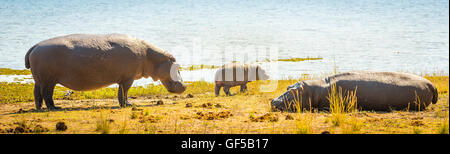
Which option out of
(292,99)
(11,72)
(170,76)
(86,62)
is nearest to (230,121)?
(292,99)

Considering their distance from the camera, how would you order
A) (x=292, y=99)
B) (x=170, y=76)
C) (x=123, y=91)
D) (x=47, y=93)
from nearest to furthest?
(x=292, y=99) < (x=47, y=93) < (x=123, y=91) < (x=170, y=76)

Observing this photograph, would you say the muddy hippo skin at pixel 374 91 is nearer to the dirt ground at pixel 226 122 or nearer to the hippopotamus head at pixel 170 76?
the dirt ground at pixel 226 122

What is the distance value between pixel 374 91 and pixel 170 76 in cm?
590

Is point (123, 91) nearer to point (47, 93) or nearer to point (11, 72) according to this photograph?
point (47, 93)

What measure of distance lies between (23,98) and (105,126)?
784cm

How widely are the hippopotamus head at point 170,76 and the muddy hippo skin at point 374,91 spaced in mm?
3961

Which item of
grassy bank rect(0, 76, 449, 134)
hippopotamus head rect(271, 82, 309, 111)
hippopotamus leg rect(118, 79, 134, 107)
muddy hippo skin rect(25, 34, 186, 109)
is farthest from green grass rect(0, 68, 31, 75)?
hippopotamus head rect(271, 82, 309, 111)

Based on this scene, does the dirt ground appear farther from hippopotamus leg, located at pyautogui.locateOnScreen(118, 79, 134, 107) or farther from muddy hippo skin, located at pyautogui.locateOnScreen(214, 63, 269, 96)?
muddy hippo skin, located at pyautogui.locateOnScreen(214, 63, 269, 96)

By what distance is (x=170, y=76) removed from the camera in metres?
12.7

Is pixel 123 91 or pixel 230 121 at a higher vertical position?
pixel 123 91

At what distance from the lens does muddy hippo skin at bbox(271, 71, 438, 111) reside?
9469 millimetres

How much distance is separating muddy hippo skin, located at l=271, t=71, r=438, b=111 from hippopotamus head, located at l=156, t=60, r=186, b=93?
3961 millimetres

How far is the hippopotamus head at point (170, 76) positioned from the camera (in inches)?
487
